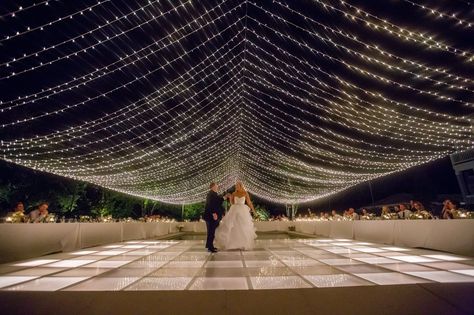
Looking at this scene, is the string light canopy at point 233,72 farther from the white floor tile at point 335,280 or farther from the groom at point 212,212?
the white floor tile at point 335,280

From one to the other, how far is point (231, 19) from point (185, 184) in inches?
564

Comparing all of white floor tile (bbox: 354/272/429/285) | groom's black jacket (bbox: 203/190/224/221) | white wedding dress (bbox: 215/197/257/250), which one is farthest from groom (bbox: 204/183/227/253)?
white floor tile (bbox: 354/272/429/285)

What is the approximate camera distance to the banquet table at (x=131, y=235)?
4973 mm

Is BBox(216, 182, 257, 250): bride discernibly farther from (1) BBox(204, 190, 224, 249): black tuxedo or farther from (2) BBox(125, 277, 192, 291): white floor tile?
(2) BBox(125, 277, 192, 291): white floor tile

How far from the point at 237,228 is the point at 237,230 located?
46mm

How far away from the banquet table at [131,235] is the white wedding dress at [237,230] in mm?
2864

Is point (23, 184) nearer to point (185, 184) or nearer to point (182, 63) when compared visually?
point (185, 184)

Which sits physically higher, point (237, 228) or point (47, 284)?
point (237, 228)

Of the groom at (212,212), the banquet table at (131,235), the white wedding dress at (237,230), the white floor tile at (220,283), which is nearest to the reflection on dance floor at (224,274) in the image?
the white floor tile at (220,283)

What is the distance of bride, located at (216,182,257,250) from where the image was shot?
21.8 ft

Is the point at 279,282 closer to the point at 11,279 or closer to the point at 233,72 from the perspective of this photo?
the point at 11,279

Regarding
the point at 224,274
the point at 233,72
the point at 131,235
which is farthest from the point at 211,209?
the point at 131,235

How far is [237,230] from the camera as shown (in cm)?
676

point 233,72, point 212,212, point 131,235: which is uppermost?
point 233,72
